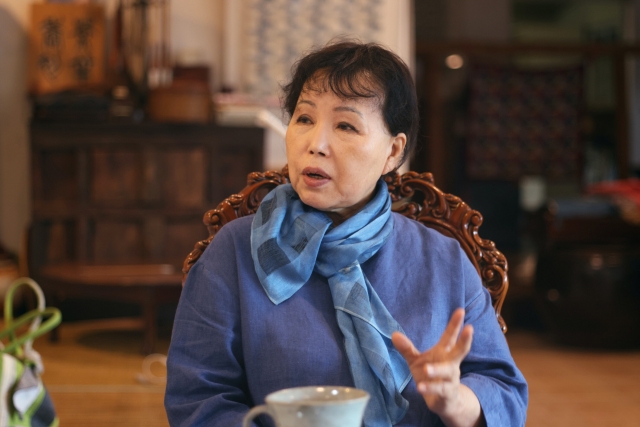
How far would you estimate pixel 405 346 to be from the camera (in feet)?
2.83

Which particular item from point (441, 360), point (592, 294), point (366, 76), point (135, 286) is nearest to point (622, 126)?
point (592, 294)

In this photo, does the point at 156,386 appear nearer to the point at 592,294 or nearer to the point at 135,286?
the point at 135,286

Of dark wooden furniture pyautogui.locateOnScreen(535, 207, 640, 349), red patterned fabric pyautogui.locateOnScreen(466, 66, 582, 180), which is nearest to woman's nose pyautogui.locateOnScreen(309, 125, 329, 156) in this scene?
dark wooden furniture pyautogui.locateOnScreen(535, 207, 640, 349)

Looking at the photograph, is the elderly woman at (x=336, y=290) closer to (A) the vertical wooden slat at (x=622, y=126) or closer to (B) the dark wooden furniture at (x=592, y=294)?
(B) the dark wooden furniture at (x=592, y=294)

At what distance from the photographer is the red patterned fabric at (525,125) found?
18.6 ft

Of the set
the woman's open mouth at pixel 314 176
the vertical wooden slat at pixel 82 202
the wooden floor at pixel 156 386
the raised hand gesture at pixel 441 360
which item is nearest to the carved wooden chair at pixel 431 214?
the woman's open mouth at pixel 314 176

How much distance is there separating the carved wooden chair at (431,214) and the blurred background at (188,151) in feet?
7.80

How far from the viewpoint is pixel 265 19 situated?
16.4ft

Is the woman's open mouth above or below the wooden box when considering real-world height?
below

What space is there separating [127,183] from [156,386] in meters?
1.69

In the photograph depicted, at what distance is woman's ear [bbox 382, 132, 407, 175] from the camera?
4.19 ft

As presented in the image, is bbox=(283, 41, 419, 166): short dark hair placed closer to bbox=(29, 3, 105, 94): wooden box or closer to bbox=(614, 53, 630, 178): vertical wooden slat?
bbox=(29, 3, 105, 94): wooden box

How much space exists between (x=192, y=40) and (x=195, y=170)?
1.03 meters

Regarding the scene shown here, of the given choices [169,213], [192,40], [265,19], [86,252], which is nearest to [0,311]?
[86,252]
